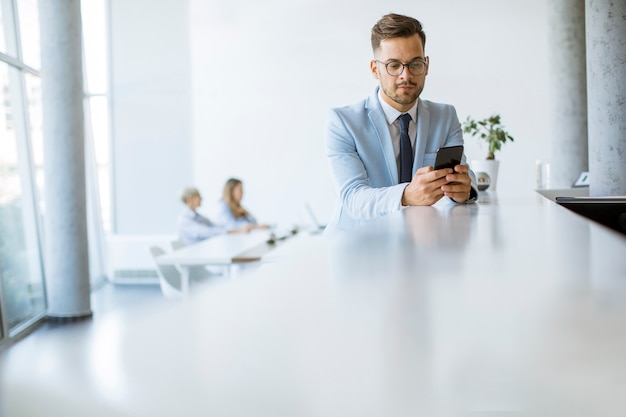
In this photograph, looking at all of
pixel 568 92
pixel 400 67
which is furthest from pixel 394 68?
pixel 568 92

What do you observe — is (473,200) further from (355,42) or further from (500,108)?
(355,42)

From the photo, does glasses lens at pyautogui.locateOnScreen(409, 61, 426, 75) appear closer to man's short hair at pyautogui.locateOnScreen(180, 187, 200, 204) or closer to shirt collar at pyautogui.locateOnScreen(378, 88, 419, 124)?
shirt collar at pyautogui.locateOnScreen(378, 88, 419, 124)

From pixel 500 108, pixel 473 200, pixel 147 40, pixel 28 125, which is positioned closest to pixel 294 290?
pixel 473 200

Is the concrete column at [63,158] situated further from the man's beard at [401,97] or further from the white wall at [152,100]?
the man's beard at [401,97]

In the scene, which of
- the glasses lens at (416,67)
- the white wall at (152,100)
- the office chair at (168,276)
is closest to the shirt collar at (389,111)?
the glasses lens at (416,67)

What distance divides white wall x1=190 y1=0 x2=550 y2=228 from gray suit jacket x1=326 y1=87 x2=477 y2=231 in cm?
574

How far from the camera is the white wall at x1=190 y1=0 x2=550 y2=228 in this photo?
8.63 meters

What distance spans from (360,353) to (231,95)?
377 inches

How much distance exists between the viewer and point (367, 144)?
288cm

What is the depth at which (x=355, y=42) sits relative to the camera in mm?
9383

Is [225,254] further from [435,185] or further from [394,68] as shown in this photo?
[435,185]

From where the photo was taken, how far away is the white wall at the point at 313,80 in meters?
8.63

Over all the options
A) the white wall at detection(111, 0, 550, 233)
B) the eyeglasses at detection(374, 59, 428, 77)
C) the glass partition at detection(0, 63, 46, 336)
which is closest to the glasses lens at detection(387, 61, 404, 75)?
the eyeglasses at detection(374, 59, 428, 77)

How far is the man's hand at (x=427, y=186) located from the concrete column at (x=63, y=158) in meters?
5.51
